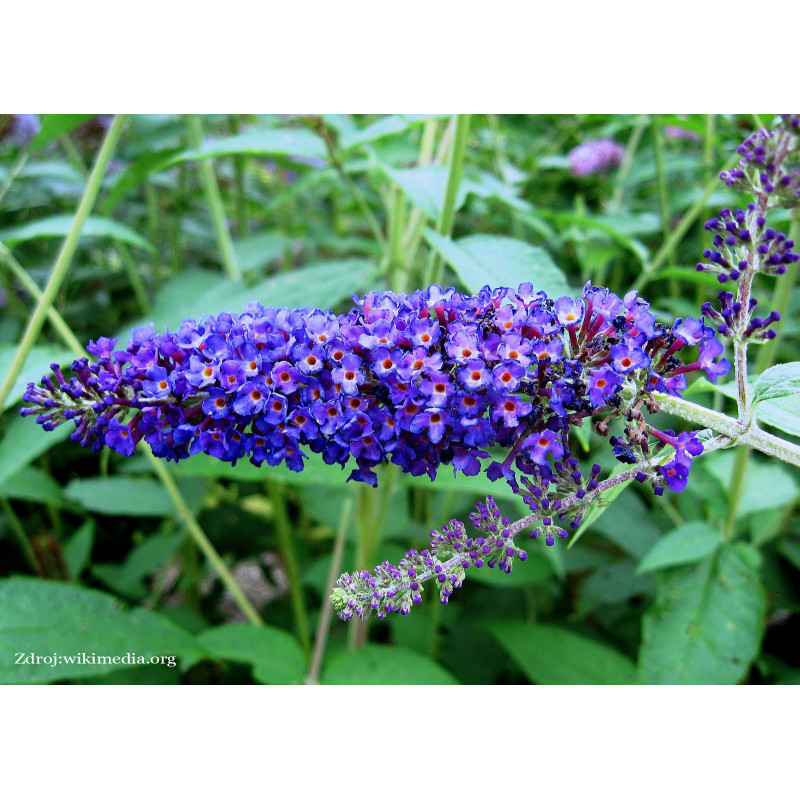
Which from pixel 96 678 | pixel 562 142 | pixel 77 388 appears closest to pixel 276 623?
pixel 96 678

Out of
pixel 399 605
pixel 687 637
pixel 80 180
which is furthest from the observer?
pixel 80 180

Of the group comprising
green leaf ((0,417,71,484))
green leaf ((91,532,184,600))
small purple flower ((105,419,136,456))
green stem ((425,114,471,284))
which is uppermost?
green stem ((425,114,471,284))

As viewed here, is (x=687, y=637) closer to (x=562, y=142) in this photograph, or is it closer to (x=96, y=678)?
(x=96, y=678)

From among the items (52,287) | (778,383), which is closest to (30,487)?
(52,287)

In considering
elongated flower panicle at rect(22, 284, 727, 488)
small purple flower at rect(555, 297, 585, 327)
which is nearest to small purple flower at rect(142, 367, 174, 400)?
elongated flower panicle at rect(22, 284, 727, 488)

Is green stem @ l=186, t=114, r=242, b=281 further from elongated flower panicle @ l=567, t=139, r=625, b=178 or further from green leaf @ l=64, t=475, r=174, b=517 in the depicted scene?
elongated flower panicle @ l=567, t=139, r=625, b=178

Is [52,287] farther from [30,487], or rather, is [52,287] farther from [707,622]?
[707,622]
